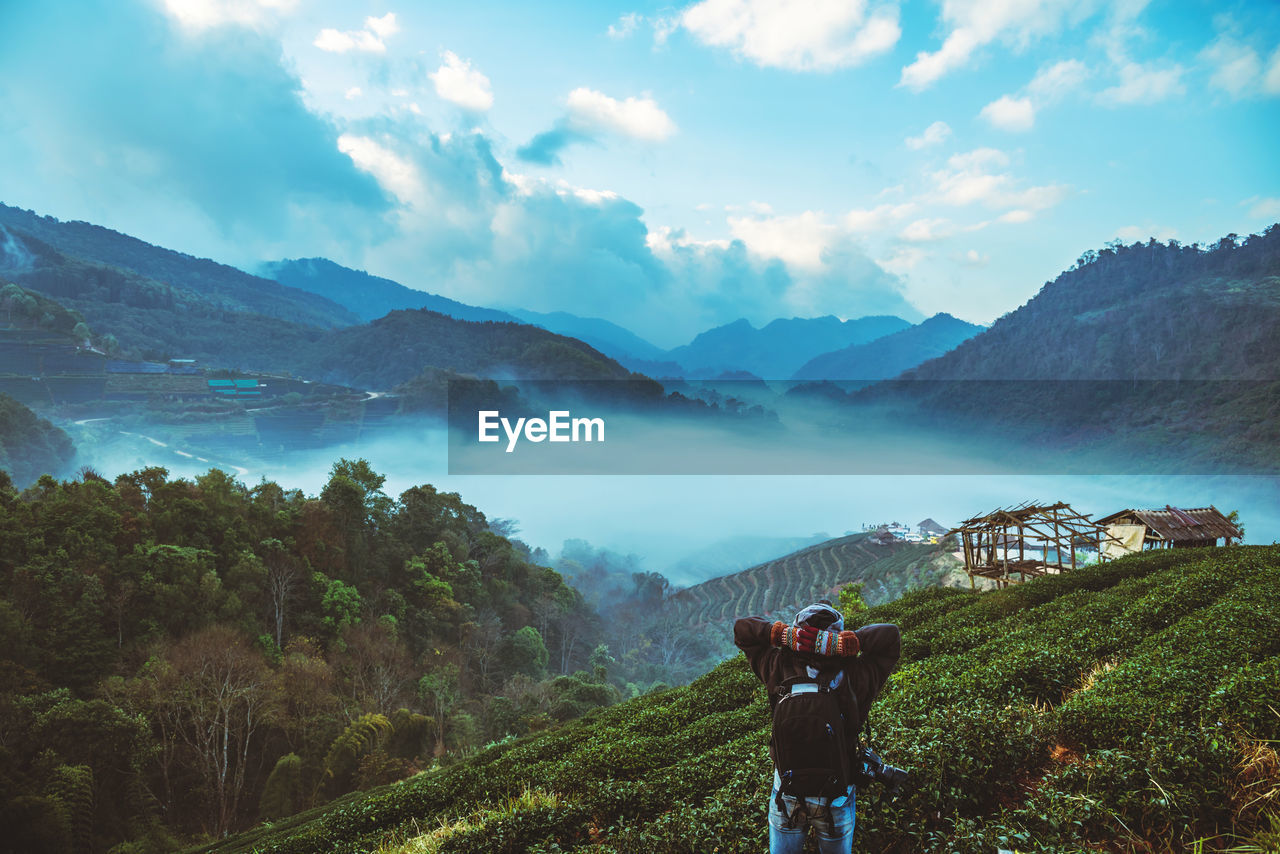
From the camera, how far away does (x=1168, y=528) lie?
1925 cm

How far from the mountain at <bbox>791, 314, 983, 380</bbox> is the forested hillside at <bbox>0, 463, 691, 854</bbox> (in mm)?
126558

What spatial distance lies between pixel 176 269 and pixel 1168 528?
157 metres

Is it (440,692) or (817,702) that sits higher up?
(817,702)

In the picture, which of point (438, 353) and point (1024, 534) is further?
point (438, 353)

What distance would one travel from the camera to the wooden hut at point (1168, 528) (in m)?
19.2

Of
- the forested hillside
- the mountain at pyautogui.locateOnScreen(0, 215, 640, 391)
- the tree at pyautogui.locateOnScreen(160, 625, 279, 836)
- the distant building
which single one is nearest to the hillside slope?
the distant building

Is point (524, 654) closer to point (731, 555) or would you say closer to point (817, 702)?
point (817, 702)

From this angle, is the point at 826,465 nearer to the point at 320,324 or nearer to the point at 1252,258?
the point at 1252,258

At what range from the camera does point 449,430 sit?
319 feet

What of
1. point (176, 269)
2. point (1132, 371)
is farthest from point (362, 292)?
point (1132, 371)

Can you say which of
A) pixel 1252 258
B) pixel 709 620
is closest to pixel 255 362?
pixel 709 620

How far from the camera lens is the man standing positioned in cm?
311

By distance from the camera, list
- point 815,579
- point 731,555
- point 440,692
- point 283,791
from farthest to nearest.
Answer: point 731,555
point 815,579
point 440,692
point 283,791

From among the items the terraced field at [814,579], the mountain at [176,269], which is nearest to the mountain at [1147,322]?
the terraced field at [814,579]
